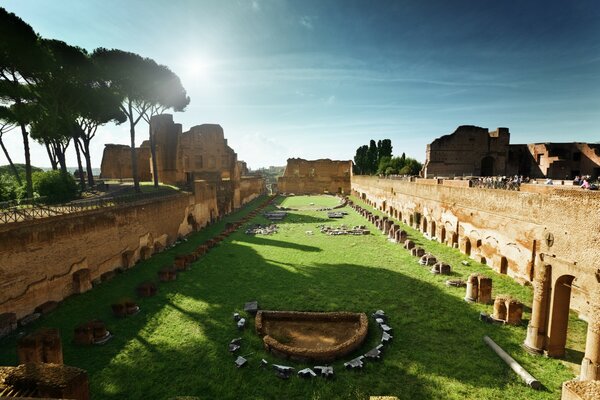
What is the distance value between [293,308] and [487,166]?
3162cm

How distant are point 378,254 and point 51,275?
38.9 feet

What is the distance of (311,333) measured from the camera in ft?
24.1

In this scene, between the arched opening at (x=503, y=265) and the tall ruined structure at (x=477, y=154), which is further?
the tall ruined structure at (x=477, y=154)

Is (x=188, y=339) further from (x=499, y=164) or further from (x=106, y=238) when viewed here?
(x=499, y=164)

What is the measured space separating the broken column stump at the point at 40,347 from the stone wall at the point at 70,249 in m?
2.79

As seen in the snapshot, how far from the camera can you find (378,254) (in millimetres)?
14023

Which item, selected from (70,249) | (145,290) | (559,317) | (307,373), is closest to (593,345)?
(559,317)

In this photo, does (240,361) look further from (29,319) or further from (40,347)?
(29,319)

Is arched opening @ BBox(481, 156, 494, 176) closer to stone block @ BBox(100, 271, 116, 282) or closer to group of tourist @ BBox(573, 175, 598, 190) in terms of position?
group of tourist @ BBox(573, 175, 598, 190)

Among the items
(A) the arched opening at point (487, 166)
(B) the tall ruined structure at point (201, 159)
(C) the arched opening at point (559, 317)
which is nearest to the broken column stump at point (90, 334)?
(C) the arched opening at point (559, 317)

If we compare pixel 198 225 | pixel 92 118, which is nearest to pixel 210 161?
pixel 92 118

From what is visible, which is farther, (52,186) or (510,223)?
(52,186)

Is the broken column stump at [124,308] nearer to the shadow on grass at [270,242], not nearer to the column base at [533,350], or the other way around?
the shadow on grass at [270,242]

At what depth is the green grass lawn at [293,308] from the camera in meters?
5.48
